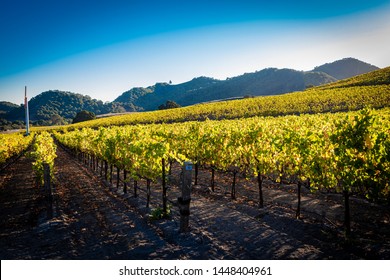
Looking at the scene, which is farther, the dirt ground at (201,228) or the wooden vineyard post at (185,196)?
the wooden vineyard post at (185,196)

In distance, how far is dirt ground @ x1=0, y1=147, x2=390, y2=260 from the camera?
6.53m

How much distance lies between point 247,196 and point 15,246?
28.5ft

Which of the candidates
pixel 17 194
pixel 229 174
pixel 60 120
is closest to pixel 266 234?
pixel 229 174

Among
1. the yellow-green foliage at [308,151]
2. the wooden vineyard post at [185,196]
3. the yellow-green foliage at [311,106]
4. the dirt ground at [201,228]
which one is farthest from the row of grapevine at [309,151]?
the yellow-green foliage at [311,106]

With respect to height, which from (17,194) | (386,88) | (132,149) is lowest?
(17,194)

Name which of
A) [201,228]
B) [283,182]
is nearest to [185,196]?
[201,228]

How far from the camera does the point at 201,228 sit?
8.01 metres

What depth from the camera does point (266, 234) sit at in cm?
742

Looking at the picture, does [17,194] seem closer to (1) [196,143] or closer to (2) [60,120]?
(1) [196,143]

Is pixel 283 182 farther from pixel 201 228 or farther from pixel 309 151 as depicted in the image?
pixel 201 228

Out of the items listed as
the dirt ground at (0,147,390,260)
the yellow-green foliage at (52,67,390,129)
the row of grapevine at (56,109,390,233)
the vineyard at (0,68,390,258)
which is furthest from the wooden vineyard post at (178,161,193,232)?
the yellow-green foliage at (52,67,390,129)

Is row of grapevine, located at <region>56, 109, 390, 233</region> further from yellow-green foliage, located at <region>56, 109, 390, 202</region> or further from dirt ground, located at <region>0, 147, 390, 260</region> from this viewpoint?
dirt ground, located at <region>0, 147, 390, 260</region>

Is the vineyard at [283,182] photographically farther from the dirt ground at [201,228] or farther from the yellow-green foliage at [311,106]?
the yellow-green foliage at [311,106]

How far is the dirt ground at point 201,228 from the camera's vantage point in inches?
257
